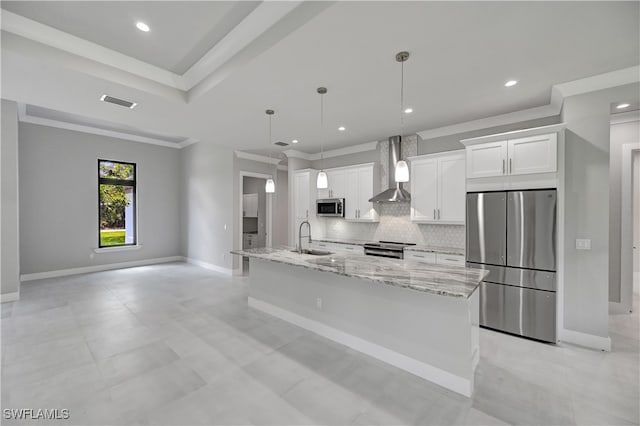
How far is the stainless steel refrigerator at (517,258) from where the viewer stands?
3117 mm

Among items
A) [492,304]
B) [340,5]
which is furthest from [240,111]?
[492,304]

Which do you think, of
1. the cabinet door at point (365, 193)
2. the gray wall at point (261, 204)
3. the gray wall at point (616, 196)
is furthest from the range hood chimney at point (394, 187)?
the gray wall at point (261, 204)

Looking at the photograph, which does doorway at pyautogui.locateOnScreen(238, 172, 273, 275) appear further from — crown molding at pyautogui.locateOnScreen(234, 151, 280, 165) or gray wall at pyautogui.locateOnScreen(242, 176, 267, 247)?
crown molding at pyautogui.locateOnScreen(234, 151, 280, 165)

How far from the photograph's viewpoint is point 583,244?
3.00 m

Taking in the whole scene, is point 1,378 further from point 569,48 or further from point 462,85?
point 569,48

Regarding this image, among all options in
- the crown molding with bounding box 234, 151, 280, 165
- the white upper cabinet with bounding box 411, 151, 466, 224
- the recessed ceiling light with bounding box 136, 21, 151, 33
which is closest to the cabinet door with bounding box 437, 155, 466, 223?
the white upper cabinet with bounding box 411, 151, 466, 224

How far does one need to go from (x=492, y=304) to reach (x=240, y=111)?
4274mm

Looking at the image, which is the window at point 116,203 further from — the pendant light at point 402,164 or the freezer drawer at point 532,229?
the freezer drawer at point 532,229

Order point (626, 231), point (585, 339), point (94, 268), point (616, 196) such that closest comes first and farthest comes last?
point (585, 339) < point (626, 231) < point (616, 196) < point (94, 268)

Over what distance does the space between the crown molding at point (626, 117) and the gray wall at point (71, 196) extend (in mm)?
9525

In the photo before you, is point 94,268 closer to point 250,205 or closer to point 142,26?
point 250,205

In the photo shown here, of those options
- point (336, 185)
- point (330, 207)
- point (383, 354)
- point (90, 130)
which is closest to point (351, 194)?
point (336, 185)

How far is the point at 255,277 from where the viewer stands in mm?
4141

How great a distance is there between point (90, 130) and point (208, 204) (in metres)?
3.08
